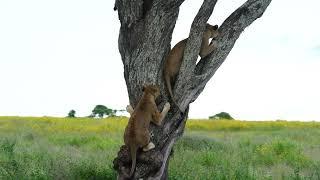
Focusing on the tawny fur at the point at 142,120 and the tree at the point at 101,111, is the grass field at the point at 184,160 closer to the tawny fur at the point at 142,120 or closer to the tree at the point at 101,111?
the tawny fur at the point at 142,120

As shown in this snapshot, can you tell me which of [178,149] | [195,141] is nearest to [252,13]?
[178,149]

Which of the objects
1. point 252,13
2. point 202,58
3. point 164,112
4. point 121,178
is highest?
point 252,13

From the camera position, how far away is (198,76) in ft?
31.9

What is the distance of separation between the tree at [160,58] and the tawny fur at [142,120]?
0.84 feet

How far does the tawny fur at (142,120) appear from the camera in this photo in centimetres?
917

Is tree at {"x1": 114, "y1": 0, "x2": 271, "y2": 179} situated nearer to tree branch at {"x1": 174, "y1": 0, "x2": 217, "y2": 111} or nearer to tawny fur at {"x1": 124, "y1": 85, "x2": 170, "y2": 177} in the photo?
tree branch at {"x1": 174, "y1": 0, "x2": 217, "y2": 111}

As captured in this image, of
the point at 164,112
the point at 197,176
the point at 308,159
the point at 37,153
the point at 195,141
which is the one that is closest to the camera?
the point at 164,112

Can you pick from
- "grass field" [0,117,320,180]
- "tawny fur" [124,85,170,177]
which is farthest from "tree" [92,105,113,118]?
"tawny fur" [124,85,170,177]

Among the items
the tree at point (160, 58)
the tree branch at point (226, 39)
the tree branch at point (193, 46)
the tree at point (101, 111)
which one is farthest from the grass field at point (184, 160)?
the tree at point (101, 111)

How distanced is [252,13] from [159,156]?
2.65 m

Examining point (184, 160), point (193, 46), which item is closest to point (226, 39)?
point (193, 46)

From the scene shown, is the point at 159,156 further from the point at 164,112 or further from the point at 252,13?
the point at 252,13

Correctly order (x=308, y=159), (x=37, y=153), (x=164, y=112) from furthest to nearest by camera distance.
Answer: (x=308, y=159), (x=37, y=153), (x=164, y=112)

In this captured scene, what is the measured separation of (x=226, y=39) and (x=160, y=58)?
114 cm
